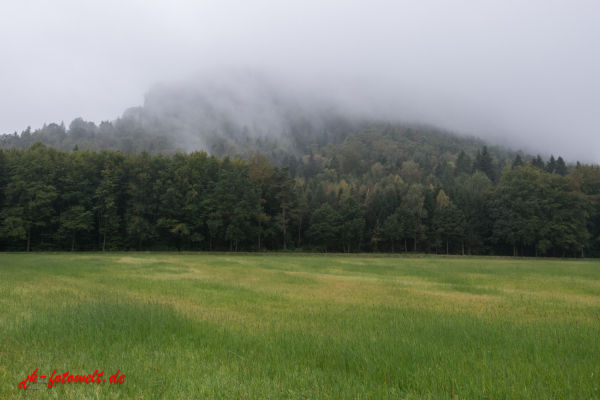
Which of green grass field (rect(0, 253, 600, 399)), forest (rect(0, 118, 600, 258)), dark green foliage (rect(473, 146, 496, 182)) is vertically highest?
dark green foliage (rect(473, 146, 496, 182))

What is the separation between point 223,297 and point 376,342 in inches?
331

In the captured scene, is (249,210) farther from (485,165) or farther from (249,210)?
(485,165)

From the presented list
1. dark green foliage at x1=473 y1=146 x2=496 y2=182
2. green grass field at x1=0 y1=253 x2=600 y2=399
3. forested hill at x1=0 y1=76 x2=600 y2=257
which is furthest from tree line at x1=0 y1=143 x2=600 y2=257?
dark green foliage at x1=473 y1=146 x2=496 y2=182

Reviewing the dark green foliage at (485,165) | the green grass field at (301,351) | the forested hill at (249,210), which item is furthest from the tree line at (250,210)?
the dark green foliage at (485,165)

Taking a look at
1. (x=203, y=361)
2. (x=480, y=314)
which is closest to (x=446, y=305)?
(x=480, y=314)

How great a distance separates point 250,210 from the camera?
6812 centimetres

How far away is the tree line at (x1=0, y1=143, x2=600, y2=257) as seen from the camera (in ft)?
198

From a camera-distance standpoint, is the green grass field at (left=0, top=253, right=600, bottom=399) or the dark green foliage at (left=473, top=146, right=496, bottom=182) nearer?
the green grass field at (left=0, top=253, right=600, bottom=399)

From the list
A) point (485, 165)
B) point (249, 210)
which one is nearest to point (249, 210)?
point (249, 210)

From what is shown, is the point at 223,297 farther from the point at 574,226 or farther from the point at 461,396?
the point at 574,226

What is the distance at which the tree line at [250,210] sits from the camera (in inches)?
2377

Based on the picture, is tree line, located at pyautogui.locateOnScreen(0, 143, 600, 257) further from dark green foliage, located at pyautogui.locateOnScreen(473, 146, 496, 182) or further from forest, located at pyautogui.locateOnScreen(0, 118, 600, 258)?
dark green foliage, located at pyautogui.locateOnScreen(473, 146, 496, 182)

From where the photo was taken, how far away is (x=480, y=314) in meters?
10.4

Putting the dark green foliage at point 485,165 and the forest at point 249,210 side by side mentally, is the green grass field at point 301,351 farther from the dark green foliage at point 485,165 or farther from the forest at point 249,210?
the dark green foliage at point 485,165
